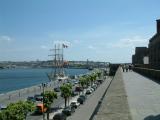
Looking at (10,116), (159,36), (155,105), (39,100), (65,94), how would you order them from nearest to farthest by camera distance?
(155,105), (10,116), (159,36), (65,94), (39,100)

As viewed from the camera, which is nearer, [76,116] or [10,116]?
[10,116]

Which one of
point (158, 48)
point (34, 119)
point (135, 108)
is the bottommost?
point (34, 119)

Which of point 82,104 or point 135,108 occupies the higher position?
point 135,108

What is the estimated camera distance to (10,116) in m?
36.8

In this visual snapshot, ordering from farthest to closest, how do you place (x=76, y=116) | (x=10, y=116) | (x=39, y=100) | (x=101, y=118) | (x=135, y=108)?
1. (x=39, y=100)
2. (x=76, y=116)
3. (x=10, y=116)
4. (x=135, y=108)
5. (x=101, y=118)

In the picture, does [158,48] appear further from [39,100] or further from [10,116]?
[10,116]

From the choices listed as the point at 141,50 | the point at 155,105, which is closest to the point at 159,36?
the point at 155,105

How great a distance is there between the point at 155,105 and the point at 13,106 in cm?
2548

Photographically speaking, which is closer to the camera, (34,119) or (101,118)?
(101,118)

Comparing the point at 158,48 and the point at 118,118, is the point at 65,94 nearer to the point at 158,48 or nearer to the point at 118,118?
the point at 158,48

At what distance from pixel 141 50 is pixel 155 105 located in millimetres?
123374

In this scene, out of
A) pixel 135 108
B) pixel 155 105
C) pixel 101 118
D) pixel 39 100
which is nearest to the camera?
pixel 101 118

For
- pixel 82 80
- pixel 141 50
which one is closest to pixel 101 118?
pixel 82 80

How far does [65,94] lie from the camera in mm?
67500
